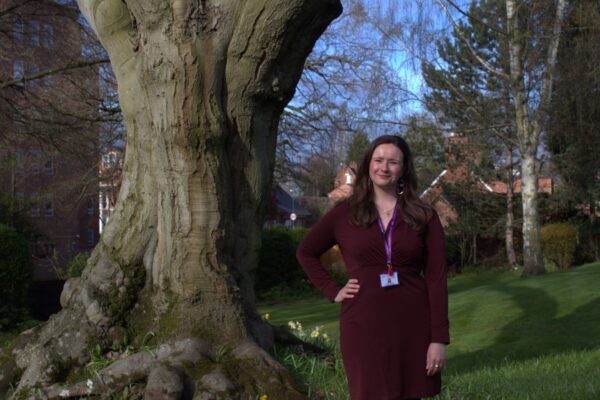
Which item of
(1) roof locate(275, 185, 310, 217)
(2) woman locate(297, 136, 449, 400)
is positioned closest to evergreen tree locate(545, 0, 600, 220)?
(2) woman locate(297, 136, 449, 400)

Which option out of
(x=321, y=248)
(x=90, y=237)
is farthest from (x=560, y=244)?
(x=90, y=237)

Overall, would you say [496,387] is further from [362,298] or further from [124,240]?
[124,240]

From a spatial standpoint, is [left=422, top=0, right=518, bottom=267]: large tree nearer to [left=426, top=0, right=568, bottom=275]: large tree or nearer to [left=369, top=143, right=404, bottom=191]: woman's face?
[left=426, top=0, right=568, bottom=275]: large tree

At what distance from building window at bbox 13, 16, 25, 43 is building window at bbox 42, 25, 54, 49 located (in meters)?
0.41

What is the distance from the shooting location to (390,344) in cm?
332

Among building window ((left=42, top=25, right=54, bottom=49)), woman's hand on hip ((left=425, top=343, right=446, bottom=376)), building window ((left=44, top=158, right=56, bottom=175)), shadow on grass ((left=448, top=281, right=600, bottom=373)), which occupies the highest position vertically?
building window ((left=42, top=25, right=54, bottom=49))

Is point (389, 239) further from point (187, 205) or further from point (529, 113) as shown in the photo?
point (529, 113)

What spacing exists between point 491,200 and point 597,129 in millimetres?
6543

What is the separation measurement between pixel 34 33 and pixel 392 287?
526 inches

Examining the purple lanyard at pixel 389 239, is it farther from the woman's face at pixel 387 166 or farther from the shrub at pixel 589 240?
the shrub at pixel 589 240

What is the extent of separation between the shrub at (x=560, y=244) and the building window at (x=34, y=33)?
1889 cm

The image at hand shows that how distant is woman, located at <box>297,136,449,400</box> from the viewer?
3.32 metres

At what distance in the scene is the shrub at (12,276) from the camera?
13156 millimetres

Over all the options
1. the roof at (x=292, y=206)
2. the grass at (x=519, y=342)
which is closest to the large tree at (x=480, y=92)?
the grass at (x=519, y=342)
